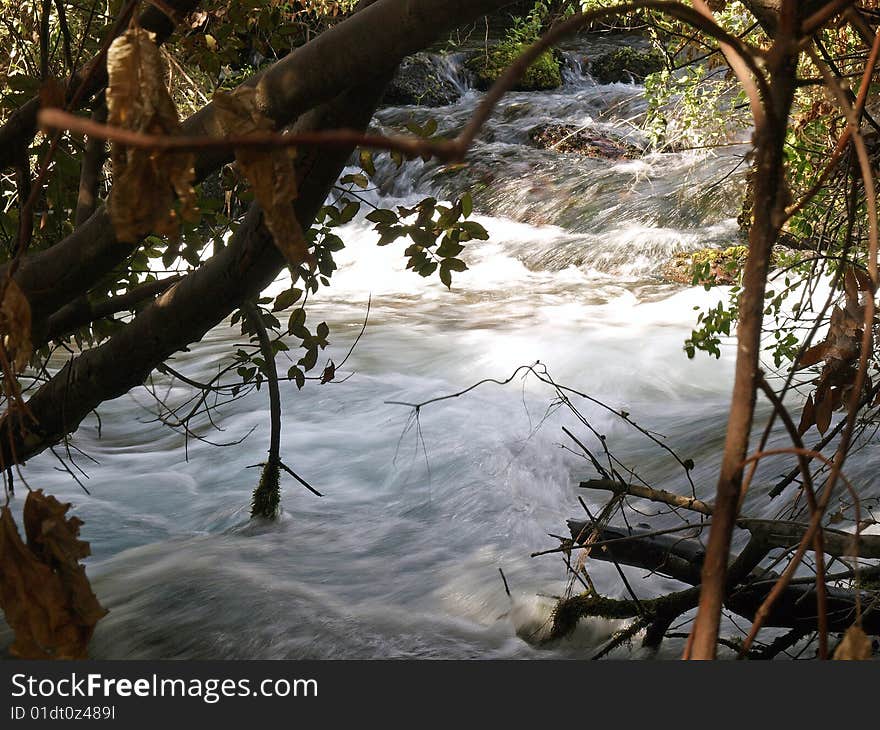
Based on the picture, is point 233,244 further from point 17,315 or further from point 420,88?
point 420,88

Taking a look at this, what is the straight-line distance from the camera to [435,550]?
3.92 m

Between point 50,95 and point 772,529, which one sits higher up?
point 50,95

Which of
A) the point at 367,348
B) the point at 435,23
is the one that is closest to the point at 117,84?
the point at 435,23

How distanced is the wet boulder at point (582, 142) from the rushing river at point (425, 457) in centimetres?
133

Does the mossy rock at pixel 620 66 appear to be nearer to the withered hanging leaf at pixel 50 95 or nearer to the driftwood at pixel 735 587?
the driftwood at pixel 735 587

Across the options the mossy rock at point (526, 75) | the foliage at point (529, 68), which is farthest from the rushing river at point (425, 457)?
the mossy rock at point (526, 75)

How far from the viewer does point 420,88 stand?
14688mm

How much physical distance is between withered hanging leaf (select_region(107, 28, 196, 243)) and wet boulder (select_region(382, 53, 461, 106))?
1426cm

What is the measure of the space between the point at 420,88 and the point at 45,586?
47.3 ft

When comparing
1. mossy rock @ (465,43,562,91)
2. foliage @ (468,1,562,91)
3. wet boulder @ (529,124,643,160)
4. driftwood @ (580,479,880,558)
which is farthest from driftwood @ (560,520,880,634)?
mossy rock @ (465,43,562,91)

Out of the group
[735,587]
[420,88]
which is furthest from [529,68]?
[735,587]

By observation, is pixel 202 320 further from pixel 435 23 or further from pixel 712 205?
pixel 712 205

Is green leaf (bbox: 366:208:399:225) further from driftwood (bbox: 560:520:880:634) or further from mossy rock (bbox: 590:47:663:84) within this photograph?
mossy rock (bbox: 590:47:663:84)

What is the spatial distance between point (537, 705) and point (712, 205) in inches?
387
